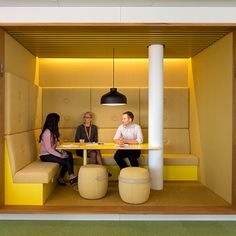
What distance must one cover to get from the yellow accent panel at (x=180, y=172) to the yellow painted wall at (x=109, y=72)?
189 cm

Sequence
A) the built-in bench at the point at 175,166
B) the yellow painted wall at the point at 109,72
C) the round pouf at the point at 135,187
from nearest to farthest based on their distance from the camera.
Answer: the round pouf at the point at 135,187 → the built-in bench at the point at 175,166 → the yellow painted wall at the point at 109,72

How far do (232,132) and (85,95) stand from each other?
3.22m

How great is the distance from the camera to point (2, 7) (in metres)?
3.43

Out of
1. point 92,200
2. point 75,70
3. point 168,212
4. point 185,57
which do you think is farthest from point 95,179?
point 185,57

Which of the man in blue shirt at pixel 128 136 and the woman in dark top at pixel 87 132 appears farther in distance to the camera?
the woman in dark top at pixel 87 132

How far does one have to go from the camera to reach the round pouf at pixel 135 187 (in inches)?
145

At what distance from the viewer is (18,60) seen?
4387mm

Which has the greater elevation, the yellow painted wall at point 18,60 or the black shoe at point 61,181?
the yellow painted wall at point 18,60

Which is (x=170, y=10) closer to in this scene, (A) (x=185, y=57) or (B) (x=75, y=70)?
(A) (x=185, y=57)

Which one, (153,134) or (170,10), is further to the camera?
(153,134)

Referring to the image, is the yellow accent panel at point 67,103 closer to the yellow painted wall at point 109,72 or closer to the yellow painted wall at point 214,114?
the yellow painted wall at point 109,72

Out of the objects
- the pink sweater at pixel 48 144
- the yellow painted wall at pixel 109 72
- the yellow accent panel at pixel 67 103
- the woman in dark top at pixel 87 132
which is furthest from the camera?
the yellow painted wall at pixel 109 72

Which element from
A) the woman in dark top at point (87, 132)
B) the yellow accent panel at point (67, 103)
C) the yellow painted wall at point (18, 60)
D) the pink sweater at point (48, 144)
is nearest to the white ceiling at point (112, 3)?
the yellow painted wall at point (18, 60)

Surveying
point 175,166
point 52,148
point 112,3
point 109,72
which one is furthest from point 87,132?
point 112,3
